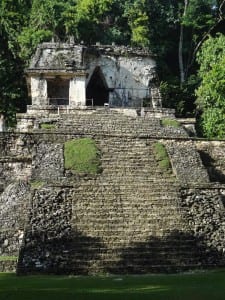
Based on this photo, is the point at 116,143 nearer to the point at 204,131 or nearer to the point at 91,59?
the point at 204,131

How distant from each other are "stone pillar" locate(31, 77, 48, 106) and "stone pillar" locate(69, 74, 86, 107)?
50.6 inches

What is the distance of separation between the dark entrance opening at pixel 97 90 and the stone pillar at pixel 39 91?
3665 mm

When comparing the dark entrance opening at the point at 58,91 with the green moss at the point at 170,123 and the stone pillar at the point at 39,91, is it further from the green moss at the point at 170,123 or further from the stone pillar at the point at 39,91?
the green moss at the point at 170,123

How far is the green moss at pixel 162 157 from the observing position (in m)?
15.2

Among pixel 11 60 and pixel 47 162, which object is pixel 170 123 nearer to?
pixel 47 162

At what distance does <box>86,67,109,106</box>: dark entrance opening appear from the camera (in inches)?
1134

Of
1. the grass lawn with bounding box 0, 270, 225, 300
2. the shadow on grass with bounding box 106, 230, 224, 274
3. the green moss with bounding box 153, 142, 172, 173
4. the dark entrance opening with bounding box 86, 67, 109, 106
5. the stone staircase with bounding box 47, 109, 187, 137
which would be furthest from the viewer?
the dark entrance opening with bounding box 86, 67, 109, 106

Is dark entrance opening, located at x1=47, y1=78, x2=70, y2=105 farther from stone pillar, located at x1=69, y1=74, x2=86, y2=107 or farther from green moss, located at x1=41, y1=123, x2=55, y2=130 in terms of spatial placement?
green moss, located at x1=41, y1=123, x2=55, y2=130

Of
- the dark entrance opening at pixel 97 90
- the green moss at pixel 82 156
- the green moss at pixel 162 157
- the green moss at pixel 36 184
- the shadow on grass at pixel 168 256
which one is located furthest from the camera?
the dark entrance opening at pixel 97 90

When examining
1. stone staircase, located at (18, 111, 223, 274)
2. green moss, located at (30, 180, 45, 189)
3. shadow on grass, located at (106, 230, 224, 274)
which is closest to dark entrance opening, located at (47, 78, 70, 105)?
stone staircase, located at (18, 111, 223, 274)

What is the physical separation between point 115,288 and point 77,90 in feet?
61.8

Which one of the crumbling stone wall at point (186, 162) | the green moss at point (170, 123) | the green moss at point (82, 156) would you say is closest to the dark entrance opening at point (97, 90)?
the green moss at point (170, 123)

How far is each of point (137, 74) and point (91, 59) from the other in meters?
2.74

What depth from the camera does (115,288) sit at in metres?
7.66
